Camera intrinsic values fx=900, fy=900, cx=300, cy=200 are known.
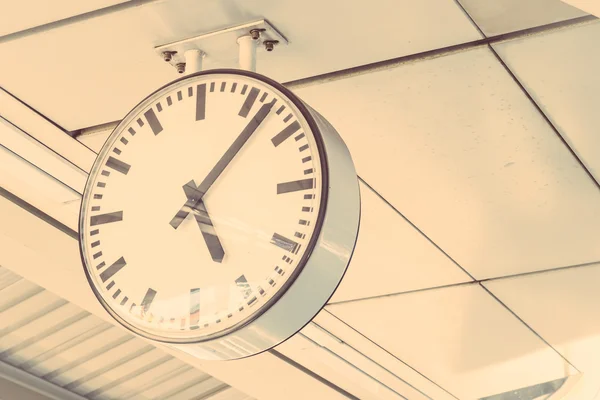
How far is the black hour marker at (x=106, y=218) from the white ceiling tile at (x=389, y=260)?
40.5 inches

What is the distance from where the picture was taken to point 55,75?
7.30 ft

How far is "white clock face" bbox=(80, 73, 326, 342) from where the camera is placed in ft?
5.04

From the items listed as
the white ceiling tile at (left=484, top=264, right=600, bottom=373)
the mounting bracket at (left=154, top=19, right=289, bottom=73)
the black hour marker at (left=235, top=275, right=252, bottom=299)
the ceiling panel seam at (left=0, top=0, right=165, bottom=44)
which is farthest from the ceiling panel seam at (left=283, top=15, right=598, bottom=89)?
the white ceiling tile at (left=484, top=264, right=600, bottom=373)

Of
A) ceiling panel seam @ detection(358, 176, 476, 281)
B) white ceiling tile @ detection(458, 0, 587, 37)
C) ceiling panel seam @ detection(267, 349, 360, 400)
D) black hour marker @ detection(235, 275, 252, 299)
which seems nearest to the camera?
black hour marker @ detection(235, 275, 252, 299)

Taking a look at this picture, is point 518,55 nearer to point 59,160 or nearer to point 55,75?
point 55,75

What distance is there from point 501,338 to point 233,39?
6.47 ft

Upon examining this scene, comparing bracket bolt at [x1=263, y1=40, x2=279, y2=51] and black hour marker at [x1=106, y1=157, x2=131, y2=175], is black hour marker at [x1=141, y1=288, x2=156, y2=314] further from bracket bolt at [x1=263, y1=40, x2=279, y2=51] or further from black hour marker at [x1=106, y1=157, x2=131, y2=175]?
bracket bolt at [x1=263, y1=40, x2=279, y2=51]

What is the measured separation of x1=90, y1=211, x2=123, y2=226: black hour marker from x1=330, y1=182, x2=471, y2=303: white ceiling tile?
1029mm

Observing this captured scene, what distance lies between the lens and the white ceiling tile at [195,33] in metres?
1.92

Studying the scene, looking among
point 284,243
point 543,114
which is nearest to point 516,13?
point 543,114

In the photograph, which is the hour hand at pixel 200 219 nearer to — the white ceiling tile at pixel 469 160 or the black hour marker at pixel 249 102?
the black hour marker at pixel 249 102

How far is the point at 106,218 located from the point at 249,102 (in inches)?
13.7

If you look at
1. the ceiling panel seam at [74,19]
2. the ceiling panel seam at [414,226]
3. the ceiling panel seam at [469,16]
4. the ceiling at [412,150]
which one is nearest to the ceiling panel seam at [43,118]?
the ceiling at [412,150]

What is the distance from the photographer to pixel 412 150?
2369mm
